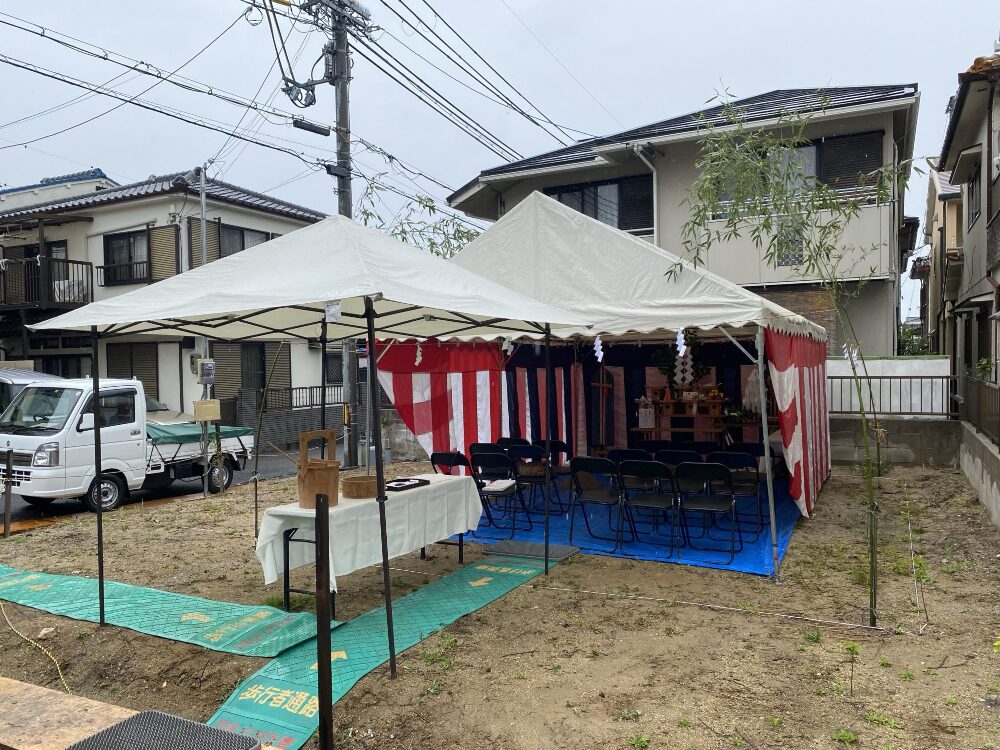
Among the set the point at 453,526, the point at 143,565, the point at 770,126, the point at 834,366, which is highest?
the point at 770,126

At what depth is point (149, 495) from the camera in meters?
10.2

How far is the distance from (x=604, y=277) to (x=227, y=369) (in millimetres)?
13271

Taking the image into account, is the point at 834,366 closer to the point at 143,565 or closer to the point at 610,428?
the point at 610,428

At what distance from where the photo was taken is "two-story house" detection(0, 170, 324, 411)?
1667 centimetres

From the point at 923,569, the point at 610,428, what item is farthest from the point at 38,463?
the point at 923,569

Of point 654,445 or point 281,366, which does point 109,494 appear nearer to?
point 654,445

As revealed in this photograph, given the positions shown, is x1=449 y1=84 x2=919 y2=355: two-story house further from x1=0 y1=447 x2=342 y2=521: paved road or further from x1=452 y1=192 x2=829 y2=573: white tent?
x1=0 y1=447 x2=342 y2=521: paved road

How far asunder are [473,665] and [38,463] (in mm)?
6709

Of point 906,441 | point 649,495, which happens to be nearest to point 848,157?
point 906,441

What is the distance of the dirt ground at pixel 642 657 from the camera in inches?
127

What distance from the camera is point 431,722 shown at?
10.9 ft

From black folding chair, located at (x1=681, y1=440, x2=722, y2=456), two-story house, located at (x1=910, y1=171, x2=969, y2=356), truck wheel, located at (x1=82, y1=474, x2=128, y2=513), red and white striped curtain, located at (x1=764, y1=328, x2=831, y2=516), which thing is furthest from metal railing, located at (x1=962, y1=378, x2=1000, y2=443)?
truck wheel, located at (x1=82, y1=474, x2=128, y2=513)

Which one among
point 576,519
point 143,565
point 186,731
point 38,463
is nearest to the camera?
point 186,731

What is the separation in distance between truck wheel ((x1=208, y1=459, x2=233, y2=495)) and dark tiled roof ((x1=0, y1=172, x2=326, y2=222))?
8389mm
